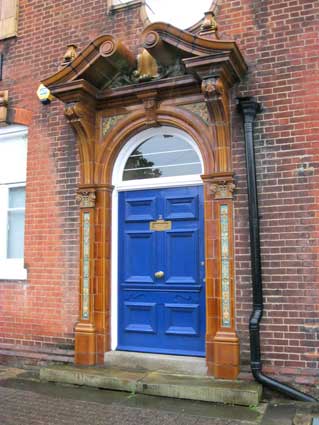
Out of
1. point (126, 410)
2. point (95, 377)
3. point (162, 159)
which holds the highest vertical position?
point (162, 159)

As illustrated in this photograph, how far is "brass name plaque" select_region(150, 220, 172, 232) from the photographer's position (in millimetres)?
5815

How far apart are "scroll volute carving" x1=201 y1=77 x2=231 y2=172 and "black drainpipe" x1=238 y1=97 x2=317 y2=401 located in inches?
8.0

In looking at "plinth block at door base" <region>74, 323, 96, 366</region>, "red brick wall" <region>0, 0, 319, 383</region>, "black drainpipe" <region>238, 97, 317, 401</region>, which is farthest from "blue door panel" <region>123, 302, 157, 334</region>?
"black drainpipe" <region>238, 97, 317, 401</region>

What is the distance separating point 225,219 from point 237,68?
1.81m

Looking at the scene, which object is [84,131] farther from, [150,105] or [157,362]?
[157,362]

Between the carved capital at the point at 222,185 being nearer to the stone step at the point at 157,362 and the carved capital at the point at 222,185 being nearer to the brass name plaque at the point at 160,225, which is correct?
the brass name plaque at the point at 160,225

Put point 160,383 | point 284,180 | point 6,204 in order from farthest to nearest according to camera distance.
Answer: point 6,204
point 284,180
point 160,383

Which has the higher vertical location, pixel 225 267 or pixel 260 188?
pixel 260 188

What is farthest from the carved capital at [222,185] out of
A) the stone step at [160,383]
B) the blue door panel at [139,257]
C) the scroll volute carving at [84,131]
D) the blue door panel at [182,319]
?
the stone step at [160,383]

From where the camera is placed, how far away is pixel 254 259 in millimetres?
5043

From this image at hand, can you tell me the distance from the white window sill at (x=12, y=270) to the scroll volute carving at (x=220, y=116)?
3.35 m

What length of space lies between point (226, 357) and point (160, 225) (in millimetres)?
1863

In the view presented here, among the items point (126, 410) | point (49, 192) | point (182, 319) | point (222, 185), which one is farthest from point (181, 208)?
point (126, 410)

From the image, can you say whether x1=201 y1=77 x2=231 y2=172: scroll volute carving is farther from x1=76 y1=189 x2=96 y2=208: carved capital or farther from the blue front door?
x1=76 y1=189 x2=96 y2=208: carved capital
